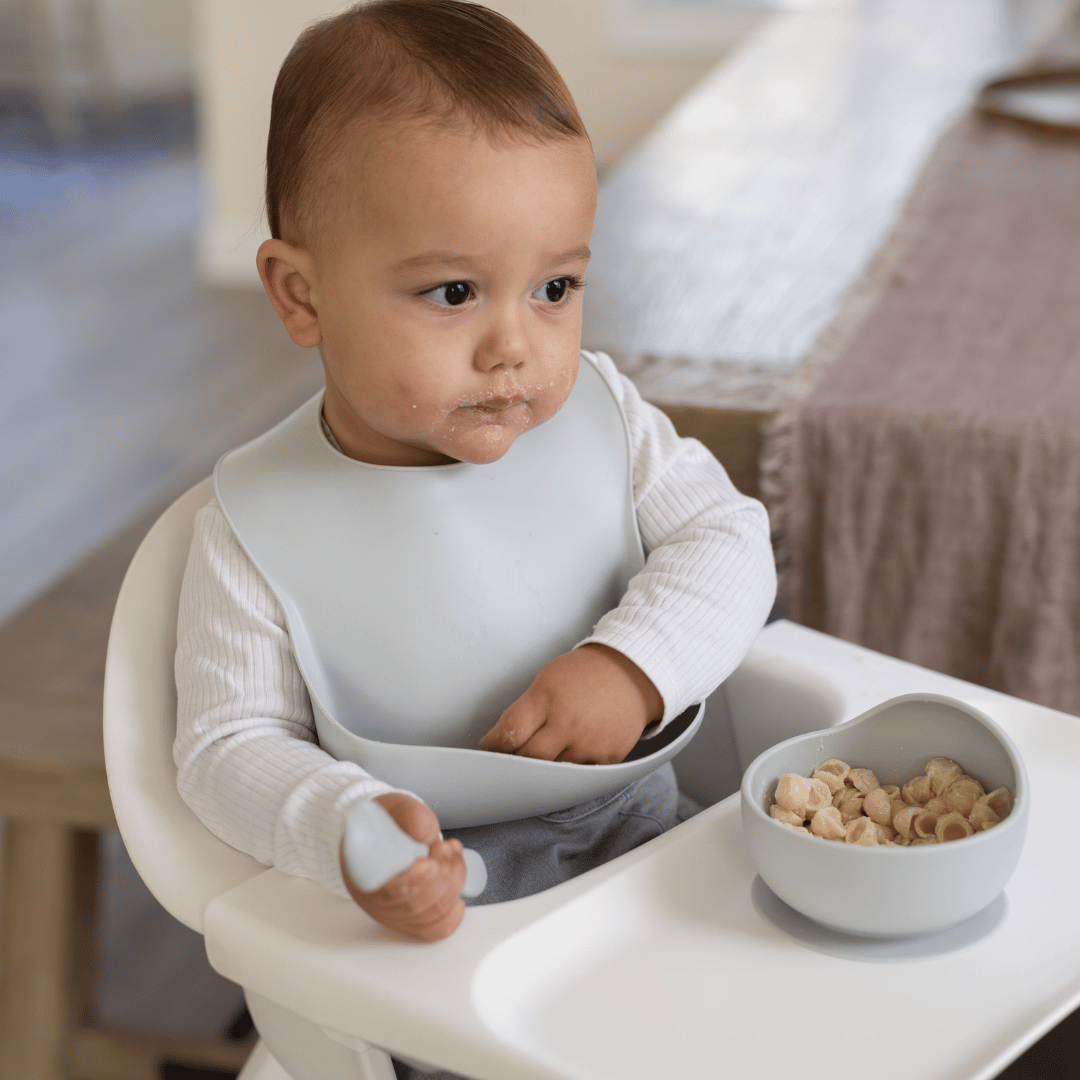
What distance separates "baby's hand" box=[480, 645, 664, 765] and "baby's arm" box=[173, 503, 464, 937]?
3.2 inches

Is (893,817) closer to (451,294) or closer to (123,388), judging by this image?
(451,294)

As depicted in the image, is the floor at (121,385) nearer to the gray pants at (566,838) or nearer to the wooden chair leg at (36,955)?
the wooden chair leg at (36,955)

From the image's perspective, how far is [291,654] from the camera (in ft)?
2.06

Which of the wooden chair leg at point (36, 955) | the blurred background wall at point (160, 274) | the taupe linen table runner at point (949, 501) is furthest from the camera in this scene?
the blurred background wall at point (160, 274)

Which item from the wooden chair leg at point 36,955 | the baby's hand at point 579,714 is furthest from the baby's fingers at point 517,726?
the wooden chair leg at point 36,955

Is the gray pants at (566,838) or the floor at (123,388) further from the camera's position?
the floor at (123,388)

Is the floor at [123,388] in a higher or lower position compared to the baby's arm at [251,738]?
lower

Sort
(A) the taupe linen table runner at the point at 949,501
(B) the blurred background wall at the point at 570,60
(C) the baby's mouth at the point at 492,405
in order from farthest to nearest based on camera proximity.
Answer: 1. (B) the blurred background wall at the point at 570,60
2. (A) the taupe linen table runner at the point at 949,501
3. (C) the baby's mouth at the point at 492,405

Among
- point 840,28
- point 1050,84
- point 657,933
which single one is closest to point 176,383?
point 840,28

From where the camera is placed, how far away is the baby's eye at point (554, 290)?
59cm

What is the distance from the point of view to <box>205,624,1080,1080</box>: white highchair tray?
477 millimetres

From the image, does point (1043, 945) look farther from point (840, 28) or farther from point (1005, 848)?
point (840, 28)

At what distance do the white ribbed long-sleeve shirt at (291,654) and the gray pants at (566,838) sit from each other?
0.08 meters

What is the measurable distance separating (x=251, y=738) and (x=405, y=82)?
0.30m
